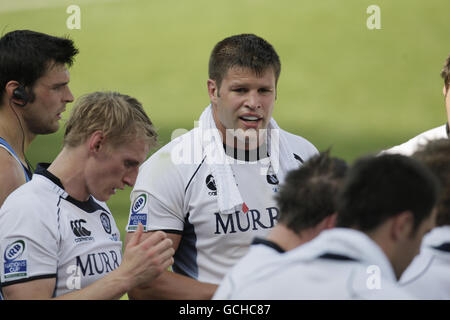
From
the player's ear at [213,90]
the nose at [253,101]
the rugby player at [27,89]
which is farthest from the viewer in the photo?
the player's ear at [213,90]

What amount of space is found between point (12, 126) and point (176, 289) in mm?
1265

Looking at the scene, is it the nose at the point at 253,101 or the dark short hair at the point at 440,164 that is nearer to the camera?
the dark short hair at the point at 440,164

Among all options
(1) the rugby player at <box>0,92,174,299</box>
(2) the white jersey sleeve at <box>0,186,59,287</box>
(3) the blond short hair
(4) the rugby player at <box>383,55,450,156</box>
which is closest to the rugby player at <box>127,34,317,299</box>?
(1) the rugby player at <box>0,92,174,299</box>

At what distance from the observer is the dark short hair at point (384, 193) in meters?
2.33

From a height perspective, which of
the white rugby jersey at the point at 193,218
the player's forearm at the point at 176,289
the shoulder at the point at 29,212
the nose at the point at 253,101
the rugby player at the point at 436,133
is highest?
the nose at the point at 253,101

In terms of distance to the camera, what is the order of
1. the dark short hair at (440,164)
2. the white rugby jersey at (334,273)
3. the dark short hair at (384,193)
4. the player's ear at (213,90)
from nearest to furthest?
the white rugby jersey at (334,273), the dark short hair at (384,193), the dark short hair at (440,164), the player's ear at (213,90)

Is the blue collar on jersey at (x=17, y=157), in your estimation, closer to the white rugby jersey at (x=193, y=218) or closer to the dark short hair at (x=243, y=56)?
the white rugby jersey at (x=193, y=218)

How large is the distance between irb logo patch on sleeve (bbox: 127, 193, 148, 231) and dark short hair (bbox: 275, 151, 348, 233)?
1.22m

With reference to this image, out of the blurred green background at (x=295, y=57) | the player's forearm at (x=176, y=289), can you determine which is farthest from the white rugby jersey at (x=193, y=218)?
the blurred green background at (x=295, y=57)

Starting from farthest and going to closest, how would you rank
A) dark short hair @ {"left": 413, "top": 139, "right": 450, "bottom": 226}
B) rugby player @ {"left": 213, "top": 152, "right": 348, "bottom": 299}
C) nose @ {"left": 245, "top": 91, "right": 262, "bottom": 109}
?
1. nose @ {"left": 245, "top": 91, "right": 262, "bottom": 109}
2. dark short hair @ {"left": 413, "top": 139, "right": 450, "bottom": 226}
3. rugby player @ {"left": 213, "top": 152, "right": 348, "bottom": 299}

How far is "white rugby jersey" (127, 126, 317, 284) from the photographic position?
3.78m

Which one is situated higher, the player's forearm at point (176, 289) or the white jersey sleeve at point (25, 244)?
the white jersey sleeve at point (25, 244)

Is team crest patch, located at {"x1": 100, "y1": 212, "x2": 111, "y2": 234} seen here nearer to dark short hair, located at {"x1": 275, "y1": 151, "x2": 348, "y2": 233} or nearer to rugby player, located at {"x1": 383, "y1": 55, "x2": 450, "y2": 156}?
dark short hair, located at {"x1": 275, "y1": 151, "x2": 348, "y2": 233}

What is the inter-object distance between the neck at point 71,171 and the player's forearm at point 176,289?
62cm
